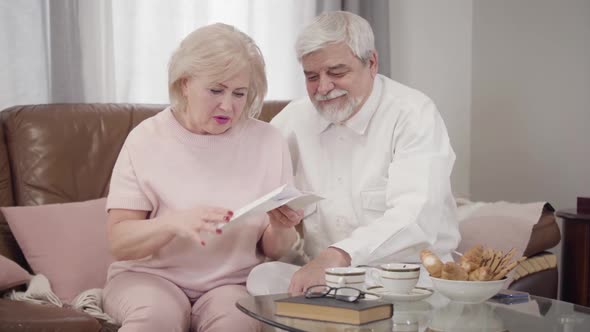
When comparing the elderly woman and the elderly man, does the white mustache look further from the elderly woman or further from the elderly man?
the elderly woman

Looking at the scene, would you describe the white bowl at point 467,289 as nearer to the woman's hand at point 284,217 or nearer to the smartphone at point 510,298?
the smartphone at point 510,298

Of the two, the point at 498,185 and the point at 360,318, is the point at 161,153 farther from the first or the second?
the point at 498,185

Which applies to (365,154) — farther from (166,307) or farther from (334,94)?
(166,307)

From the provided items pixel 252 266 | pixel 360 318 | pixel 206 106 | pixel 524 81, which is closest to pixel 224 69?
pixel 206 106

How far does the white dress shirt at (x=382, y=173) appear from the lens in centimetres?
224

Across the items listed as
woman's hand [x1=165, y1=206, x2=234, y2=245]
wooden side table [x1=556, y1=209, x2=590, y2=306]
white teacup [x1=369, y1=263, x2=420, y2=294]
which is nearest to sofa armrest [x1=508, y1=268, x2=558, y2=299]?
wooden side table [x1=556, y1=209, x2=590, y2=306]

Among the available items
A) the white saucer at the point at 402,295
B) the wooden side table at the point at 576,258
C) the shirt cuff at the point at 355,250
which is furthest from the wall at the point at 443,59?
the white saucer at the point at 402,295

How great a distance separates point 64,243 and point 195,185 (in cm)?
58

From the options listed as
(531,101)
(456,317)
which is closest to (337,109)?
(456,317)

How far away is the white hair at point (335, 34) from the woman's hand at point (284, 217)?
50 centimetres

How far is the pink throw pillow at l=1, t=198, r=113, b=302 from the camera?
8.02 ft

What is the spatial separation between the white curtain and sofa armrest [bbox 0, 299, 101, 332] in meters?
1.25

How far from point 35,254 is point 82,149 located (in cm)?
41

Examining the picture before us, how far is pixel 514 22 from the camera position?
159 inches
